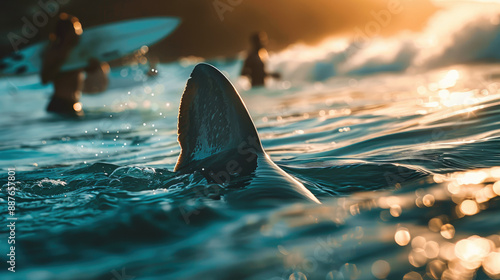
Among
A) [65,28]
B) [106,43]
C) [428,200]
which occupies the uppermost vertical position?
[65,28]

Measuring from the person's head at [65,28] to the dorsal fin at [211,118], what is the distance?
690cm

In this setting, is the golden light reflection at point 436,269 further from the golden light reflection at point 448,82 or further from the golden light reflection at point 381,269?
the golden light reflection at point 448,82

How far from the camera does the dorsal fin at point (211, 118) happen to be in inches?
148

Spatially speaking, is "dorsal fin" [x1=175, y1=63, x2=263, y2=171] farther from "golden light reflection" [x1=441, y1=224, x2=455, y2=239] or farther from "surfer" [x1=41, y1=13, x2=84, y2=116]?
"surfer" [x1=41, y1=13, x2=84, y2=116]

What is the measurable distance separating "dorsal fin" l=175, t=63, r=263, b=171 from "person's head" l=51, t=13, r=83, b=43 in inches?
272

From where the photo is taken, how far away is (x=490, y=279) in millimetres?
1871

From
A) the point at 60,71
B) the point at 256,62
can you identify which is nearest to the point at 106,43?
the point at 60,71

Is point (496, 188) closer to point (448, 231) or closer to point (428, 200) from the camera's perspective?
point (428, 200)

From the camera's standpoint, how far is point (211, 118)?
3.84 m

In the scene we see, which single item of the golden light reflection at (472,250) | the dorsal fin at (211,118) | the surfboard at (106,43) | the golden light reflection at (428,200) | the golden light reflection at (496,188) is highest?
the surfboard at (106,43)

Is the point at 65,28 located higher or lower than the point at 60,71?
higher

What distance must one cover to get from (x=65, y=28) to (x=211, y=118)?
23.4 ft

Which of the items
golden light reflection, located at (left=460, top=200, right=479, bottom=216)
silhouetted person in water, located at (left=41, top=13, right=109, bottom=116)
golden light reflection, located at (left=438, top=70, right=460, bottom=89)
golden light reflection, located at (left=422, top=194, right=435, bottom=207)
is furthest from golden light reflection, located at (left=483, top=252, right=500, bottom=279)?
golden light reflection, located at (left=438, top=70, right=460, bottom=89)

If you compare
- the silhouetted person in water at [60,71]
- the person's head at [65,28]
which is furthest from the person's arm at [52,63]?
the person's head at [65,28]
